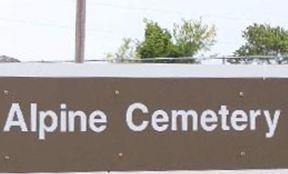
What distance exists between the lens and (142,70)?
14.2 ft

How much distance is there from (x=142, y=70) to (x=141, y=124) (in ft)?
1.11

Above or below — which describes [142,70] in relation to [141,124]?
above

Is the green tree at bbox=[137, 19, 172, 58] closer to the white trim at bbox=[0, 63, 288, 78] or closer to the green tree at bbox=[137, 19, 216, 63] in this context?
the green tree at bbox=[137, 19, 216, 63]

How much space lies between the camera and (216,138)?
4398mm

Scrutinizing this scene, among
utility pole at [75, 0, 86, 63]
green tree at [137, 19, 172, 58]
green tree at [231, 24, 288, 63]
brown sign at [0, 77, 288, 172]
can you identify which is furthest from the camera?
green tree at [231, 24, 288, 63]

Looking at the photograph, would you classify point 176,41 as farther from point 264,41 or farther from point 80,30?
point 80,30

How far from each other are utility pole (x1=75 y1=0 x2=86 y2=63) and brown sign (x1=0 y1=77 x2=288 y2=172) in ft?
45.3

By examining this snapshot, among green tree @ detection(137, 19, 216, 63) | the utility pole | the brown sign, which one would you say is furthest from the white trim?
green tree @ detection(137, 19, 216, 63)

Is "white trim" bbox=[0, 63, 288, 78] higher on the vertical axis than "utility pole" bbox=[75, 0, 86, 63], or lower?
lower

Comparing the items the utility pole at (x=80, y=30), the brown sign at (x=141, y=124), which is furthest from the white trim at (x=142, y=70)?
the utility pole at (x=80, y=30)

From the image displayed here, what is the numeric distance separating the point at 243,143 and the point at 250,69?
479mm

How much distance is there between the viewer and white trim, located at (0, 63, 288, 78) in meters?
4.23

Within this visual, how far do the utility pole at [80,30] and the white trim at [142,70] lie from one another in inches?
543

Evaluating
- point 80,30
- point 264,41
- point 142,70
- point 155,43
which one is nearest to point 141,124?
point 142,70
